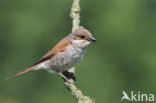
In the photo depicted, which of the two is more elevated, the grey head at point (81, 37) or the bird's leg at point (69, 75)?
the grey head at point (81, 37)

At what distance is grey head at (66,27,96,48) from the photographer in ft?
21.5

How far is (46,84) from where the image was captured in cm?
1114

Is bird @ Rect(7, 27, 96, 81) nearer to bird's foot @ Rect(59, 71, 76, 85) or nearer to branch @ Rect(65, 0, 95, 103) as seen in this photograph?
bird's foot @ Rect(59, 71, 76, 85)

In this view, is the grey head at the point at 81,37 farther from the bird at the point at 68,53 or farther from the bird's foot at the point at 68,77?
the bird's foot at the point at 68,77

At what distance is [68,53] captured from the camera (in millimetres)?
6754

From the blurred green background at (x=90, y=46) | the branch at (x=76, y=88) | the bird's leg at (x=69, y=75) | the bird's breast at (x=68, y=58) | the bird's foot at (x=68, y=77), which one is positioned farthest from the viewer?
the blurred green background at (x=90, y=46)

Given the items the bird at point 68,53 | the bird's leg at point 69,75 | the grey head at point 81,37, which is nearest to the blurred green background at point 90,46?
the bird at point 68,53

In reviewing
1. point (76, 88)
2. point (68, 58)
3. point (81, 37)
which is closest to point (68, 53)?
point (68, 58)

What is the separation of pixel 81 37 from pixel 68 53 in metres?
0.30

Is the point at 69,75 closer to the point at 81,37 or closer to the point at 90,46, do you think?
the point at 81,37

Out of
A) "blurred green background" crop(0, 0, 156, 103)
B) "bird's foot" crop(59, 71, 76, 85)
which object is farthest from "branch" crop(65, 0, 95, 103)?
"blurred green background" crop(0, 0, 156, 103)

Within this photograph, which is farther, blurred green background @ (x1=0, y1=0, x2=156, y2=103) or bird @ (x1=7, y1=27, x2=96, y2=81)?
blurred green background @ (x1=0, y1=0, x2=156, y2=103)

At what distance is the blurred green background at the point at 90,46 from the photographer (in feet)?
35.4

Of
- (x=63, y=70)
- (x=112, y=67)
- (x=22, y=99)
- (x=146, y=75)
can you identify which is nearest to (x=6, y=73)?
(x=22, y=99)
